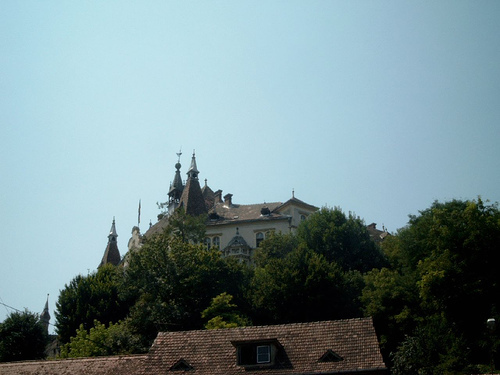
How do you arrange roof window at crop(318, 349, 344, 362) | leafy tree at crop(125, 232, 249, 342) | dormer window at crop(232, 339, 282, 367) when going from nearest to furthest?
roof window at crop(318, 349, 344, 362), dormer window at crop(232, 339, 282, 367), leafy tree at crop(125, 232, 249, 342)

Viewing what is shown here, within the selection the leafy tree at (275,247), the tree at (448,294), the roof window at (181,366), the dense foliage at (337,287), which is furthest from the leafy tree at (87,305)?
the roof window at (181,366)

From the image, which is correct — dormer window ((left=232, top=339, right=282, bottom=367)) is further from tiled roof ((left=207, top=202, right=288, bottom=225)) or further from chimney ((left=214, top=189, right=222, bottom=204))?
chimney ((left=214, top=189, right=222, bottom=204))

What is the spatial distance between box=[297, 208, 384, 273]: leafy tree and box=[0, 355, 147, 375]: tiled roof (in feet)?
102

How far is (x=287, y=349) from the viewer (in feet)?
107

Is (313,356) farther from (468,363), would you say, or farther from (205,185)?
(205,185)

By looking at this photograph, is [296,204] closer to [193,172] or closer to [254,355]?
[193,172]

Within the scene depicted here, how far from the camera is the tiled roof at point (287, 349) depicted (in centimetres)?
3086

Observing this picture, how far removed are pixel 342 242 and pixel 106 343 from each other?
25.6m

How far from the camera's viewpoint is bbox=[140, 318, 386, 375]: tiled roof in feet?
101

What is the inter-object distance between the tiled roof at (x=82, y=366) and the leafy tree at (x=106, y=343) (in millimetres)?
12554

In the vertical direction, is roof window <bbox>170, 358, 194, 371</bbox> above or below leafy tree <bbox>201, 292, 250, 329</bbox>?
below

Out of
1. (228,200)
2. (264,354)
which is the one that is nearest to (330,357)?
(264,354)

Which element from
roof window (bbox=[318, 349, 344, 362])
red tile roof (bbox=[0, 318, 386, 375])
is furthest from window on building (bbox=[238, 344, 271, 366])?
roof window (bbox=[318, 349, 344, 362])

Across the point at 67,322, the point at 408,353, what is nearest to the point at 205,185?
the point at 67,322
